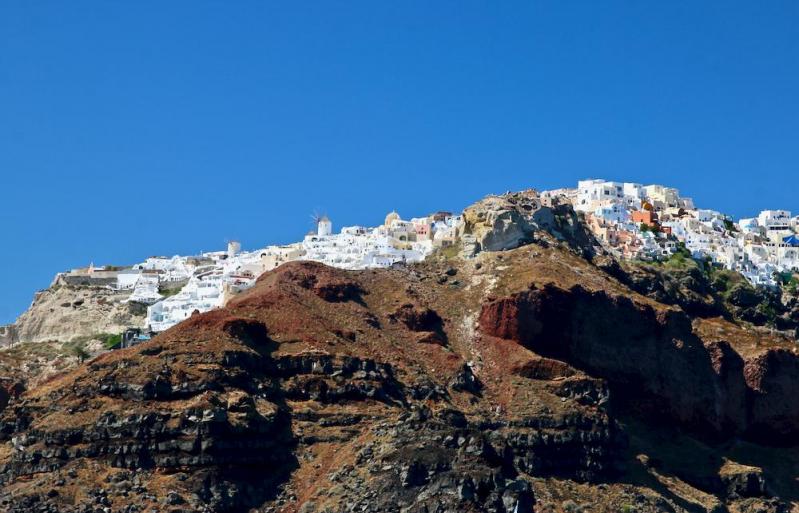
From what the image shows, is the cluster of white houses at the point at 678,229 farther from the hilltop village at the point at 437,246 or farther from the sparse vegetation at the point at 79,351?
the sparse vegetation at the point at 79,351

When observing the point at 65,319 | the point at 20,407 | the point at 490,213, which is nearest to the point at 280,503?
the point at 20,407

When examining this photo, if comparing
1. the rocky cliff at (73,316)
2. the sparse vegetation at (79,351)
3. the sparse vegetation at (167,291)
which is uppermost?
the sparse vegetation at (167,291)

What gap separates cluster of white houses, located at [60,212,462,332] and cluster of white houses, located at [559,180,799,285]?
16.3 m

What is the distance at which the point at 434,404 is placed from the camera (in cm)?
11700

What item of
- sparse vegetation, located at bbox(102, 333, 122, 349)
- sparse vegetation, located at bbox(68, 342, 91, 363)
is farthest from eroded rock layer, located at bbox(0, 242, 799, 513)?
sparse vegetation, located at bbox(102, 333, 122, 349)

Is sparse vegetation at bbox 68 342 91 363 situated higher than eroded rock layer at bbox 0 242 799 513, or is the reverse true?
sparse vegetation at bbox 68 342 91 363

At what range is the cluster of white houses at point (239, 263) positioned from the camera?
153 meters

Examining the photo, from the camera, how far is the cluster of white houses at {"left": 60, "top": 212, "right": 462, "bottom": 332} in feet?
501

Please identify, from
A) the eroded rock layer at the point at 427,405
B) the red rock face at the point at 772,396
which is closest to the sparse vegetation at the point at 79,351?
the eroded rock layer at the point at 427,405

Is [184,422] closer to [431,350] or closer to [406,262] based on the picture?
[431,350]

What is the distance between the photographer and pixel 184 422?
107 metres

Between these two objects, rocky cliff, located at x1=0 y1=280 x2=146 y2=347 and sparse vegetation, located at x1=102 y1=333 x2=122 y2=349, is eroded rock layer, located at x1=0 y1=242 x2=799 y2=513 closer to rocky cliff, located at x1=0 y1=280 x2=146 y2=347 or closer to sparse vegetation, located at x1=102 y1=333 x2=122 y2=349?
sparse vegetation, located at x1=102 y1=333 x2=122 y2=349

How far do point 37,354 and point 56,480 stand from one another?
1829 inches

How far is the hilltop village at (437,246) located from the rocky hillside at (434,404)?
12.0m
